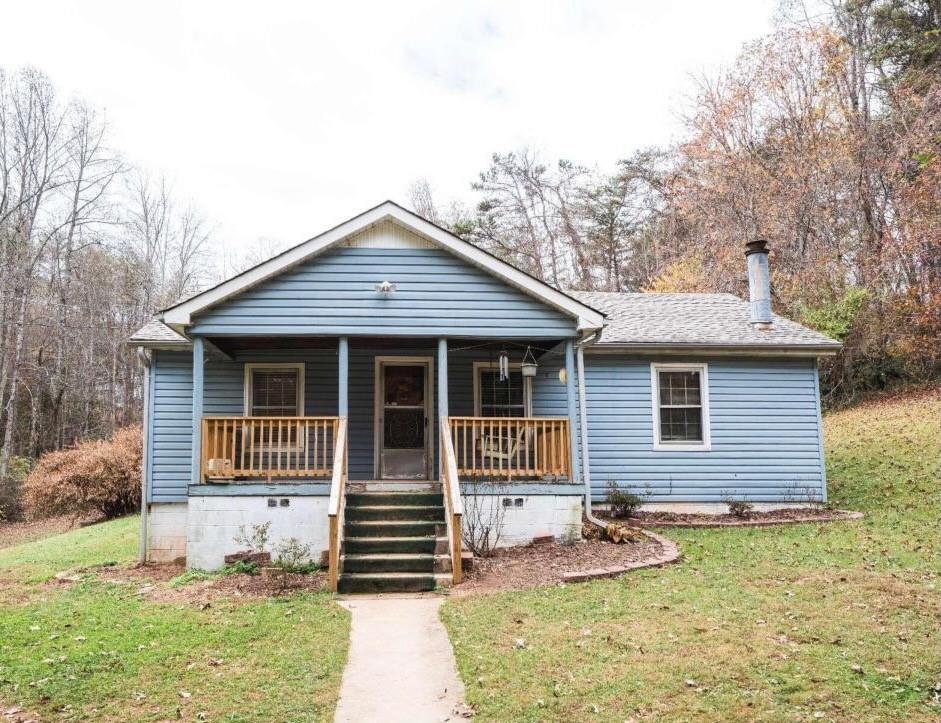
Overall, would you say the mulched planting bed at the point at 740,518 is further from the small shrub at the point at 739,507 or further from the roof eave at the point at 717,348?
the roof eave at the point at 717,348

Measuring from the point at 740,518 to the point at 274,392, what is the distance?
8596 mm

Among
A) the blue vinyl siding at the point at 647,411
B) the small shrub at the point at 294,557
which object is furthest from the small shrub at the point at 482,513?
the blue vinyl siding at the point at 647,411

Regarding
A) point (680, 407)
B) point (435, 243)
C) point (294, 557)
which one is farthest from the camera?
point (680, 407)

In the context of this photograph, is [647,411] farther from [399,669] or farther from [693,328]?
[399,669]

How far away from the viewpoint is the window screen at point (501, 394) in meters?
13.3

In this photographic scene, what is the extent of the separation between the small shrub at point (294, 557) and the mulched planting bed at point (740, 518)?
5516 mm

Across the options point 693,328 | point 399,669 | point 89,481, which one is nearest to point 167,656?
point 399,669

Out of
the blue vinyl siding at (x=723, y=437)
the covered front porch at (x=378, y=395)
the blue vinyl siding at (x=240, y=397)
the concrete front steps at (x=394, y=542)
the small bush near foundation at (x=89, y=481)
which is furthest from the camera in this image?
the small bush near foundation at (x=89, y=481)

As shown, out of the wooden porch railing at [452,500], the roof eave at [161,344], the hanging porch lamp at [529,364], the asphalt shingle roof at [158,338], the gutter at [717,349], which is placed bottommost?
the wooden porch railing at [452,500]

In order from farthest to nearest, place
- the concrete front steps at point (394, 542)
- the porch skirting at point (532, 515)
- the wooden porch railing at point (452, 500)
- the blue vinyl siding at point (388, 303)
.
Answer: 1. the blue vinyl siding at point (388, 303)
2. the porch skirting at point (532, 515)
3. the wooden porch railing at point (452, 500)
4. the concrete front steps at point (394, 542)

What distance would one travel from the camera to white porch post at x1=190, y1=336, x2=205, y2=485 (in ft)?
33.2

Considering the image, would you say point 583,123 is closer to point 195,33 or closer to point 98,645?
point 195,33

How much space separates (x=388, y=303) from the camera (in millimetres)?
10875

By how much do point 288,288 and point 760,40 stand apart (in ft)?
71.3
